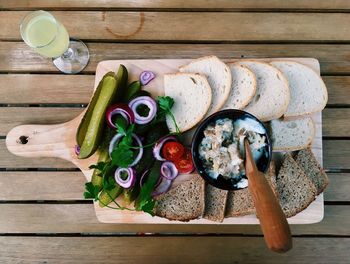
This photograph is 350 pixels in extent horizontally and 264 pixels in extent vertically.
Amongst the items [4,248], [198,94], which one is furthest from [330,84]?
[4,248]

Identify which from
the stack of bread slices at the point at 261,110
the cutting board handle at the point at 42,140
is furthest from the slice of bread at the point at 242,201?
the cutting board handle at the point at 42,140

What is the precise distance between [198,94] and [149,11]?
0.40m

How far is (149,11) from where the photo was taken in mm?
1633

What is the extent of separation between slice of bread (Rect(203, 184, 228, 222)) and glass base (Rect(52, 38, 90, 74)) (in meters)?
0.63

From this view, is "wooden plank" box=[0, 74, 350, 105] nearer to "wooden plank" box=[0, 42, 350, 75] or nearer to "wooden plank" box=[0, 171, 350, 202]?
"wooden plank" box=[0, 42, 350, 75]

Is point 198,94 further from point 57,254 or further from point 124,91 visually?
point 57,254

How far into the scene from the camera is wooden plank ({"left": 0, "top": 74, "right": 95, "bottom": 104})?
1611 millimetres

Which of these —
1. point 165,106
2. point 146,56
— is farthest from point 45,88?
point 165,106

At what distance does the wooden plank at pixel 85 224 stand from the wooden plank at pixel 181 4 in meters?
0.72

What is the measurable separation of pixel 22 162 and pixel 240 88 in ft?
2.69

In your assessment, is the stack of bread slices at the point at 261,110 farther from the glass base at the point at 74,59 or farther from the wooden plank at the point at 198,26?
the glass base at the point at 74,59

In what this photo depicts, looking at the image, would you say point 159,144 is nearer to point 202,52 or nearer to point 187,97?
point 187,97

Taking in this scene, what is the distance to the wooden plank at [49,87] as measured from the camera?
161 cm

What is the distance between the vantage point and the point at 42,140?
1529 mm
